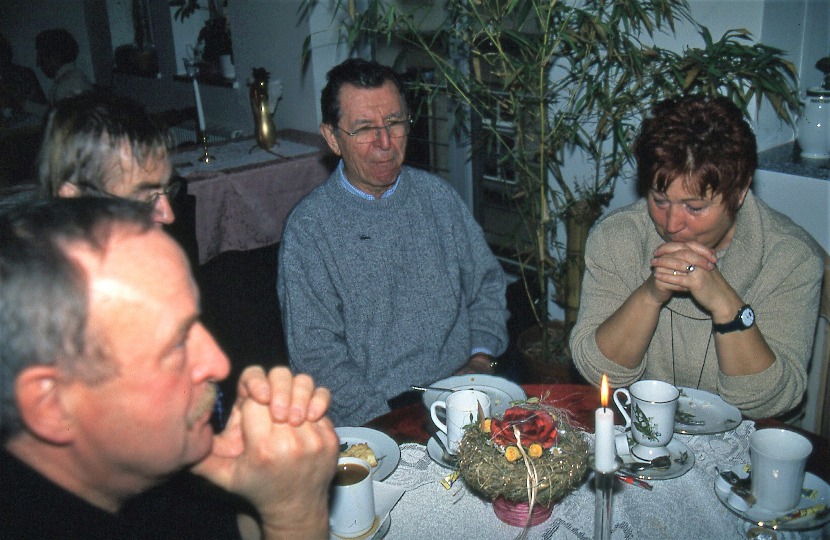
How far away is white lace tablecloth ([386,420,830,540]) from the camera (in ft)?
3.19

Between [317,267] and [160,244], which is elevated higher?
Result: [160,244]

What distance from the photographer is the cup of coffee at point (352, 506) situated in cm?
95

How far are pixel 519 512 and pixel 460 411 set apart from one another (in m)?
0.20

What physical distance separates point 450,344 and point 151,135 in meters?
1.09

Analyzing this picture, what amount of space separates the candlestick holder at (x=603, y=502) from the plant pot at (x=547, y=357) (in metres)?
1.90

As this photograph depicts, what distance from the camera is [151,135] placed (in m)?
1.50

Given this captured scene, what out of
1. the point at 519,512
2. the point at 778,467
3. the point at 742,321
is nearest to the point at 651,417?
the point at 778,467

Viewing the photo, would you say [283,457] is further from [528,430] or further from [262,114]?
[262,114]

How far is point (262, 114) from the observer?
4195 mm

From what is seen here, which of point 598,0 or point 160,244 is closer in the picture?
point 160,244

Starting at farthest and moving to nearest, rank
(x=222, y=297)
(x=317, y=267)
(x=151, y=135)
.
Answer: (x=222, y=297) → (x=317, y=267) → (x=151, y=135)

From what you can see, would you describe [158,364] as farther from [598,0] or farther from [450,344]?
[598,0]

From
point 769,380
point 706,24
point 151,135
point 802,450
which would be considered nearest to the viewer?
point 802,450

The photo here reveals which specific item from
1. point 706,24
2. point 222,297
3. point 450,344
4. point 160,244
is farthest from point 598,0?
point 222,297
